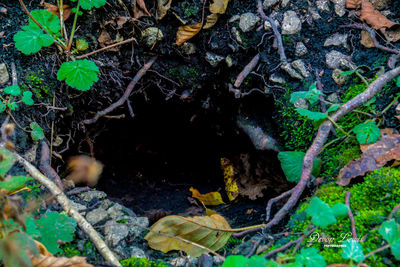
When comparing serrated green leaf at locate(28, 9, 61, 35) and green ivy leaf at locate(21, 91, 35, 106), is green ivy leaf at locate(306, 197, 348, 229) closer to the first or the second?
green ivy leaf at locate(21, 91, 35, 106)

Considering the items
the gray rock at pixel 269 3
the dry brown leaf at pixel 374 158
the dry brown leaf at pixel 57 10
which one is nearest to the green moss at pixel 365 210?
the dry brown leaf at pixel 374 158

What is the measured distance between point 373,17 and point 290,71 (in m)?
0.71

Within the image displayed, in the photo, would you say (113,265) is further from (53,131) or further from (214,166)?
(214,166)

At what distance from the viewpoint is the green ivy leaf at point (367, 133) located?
183cm

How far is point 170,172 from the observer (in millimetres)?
3357

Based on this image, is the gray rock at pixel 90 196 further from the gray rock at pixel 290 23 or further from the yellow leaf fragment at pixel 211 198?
the gray rock at pixel 290 23

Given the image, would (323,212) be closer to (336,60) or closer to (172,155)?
(336,60)

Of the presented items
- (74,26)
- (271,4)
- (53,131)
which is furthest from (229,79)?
(53,131)

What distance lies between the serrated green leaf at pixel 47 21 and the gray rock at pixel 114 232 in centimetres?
142

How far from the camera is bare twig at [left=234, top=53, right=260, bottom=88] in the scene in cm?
260

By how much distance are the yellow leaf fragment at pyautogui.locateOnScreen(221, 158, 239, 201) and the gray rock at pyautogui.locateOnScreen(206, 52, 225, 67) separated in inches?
Answer: 41.4

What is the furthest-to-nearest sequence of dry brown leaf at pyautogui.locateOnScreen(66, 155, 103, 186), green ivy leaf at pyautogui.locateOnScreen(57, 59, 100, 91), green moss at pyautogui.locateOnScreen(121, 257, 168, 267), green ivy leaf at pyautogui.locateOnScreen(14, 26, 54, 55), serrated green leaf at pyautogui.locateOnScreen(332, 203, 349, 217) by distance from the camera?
dry brown leaf at pyautogui.locateOnScreen(66, 155, 103, 186) → green ivy leaf at pyautogui.locateOnScreen(57, 59, 100, 91) → green ivy leaf at pyautogui.locateOnScreen(14, 26, 54, 55) → green moss at pyautogui.locateOnScreen(121, 257, 168, 267) → serrated green leaf at pyautogui.locateOnScreen(332, 203, 349, 217)

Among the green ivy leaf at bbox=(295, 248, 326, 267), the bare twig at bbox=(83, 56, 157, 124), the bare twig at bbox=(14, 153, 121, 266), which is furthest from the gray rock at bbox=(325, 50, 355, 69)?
the bare twig at bbox=(14, 153, 121, 266)

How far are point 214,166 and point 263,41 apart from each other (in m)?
1.43
